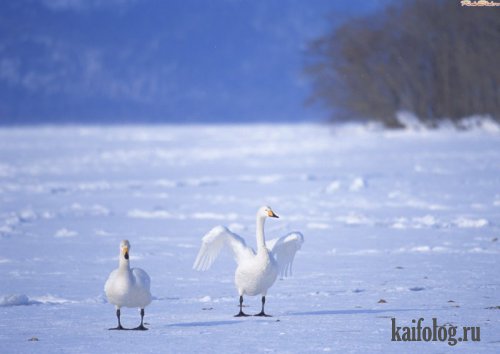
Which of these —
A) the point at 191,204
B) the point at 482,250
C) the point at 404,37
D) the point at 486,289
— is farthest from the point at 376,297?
the point at 404,37

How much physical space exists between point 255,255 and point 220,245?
0.60 meters

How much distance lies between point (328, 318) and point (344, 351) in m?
1.24

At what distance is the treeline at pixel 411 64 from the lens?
49.2 metres

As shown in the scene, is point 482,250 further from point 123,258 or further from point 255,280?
point 123,258

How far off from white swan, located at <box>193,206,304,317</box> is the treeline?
4000 centimetres

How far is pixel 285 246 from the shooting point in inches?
374

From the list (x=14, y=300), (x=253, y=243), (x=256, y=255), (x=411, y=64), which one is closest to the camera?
(x=256, y=255)

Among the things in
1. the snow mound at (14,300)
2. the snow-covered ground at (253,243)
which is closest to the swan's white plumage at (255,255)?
the snow-covered ground at (253,243)

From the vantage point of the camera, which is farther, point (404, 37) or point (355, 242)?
point (404, 37)

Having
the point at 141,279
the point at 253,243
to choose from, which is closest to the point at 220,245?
the point at 141,279

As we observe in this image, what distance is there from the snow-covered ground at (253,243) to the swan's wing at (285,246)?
0.37 meters

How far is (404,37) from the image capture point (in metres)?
52.6

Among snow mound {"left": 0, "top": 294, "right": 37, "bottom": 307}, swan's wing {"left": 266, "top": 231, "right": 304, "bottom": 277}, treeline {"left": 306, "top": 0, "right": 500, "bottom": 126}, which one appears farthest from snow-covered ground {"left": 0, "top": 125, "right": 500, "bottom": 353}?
treeline {"left": 306, "top": 0, "right": 500, "bottom": 126}

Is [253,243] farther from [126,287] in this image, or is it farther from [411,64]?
[411,64]
